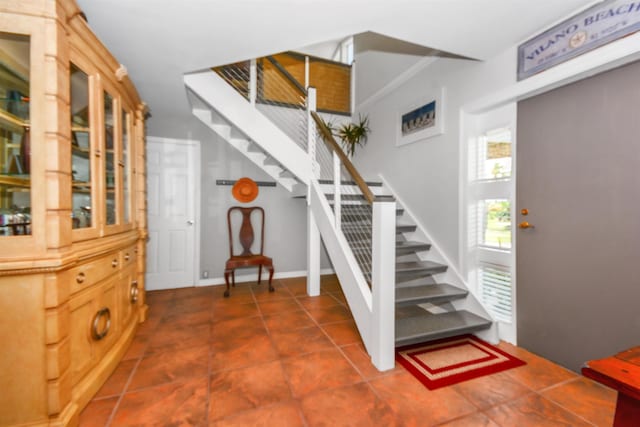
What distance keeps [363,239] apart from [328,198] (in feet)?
2.05

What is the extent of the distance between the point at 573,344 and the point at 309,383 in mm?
1820

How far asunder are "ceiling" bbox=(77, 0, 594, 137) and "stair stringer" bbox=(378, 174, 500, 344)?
5.61 feet

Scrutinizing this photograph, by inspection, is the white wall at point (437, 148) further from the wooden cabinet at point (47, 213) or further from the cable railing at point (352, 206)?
the wooden cabinet at point (47, 213)

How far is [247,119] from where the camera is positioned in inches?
123

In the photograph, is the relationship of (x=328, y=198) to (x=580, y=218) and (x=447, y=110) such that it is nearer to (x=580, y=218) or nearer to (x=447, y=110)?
(x=447, y=110)

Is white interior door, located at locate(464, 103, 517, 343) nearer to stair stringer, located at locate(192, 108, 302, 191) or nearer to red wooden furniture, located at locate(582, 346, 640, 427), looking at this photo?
red wooden furniture, located at locate(582, 346, 640, 427)

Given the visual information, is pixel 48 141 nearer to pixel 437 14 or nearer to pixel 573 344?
pixel 437 14

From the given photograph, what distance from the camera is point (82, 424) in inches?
56.9

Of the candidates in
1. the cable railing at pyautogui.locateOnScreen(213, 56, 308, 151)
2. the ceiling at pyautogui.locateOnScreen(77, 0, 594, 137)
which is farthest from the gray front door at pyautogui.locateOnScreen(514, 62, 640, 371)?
the cable railing at pyautogui.locateOnScreen(213, 56, 308, 151)

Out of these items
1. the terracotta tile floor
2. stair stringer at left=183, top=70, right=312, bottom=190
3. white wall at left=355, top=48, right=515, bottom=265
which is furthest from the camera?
stair stringer at left=183, top=70, right=312, bottom=190

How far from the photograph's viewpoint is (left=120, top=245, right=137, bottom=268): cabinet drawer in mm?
2113

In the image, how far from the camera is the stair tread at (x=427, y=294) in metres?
2.37

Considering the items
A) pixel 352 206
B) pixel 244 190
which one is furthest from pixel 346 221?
pixel 244 190

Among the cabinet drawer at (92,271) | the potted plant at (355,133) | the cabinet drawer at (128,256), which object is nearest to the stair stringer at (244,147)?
the potted plant at (355,133)
